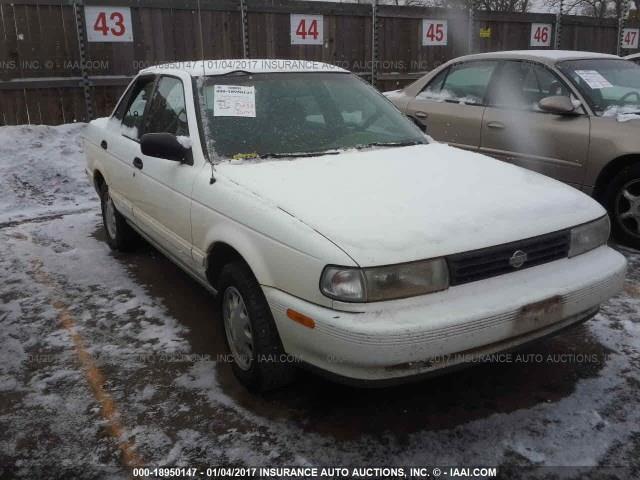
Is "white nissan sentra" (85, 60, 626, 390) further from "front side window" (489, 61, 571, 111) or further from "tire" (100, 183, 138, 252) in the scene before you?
"front side window" (489, 61, 571, 111)

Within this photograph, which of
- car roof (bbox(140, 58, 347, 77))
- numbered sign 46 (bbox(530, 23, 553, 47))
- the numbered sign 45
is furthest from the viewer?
numbered sign 46 (bbox(530, 23, 553, 47))

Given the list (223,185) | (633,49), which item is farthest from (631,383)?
(633,49)

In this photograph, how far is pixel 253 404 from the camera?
298cm

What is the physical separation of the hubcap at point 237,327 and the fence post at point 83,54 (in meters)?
7.40

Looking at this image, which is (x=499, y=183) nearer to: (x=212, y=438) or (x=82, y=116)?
(x=212, y=438)

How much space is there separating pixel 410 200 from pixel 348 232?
460 millimetres

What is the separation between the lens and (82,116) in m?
9.48

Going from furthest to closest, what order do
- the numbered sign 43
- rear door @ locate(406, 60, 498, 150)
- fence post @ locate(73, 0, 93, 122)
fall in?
1. the numbered sign 43
2. fence post @ locate(73, 0, 93, 122)
3. rear door @ locate(406, 60, 498, 150)

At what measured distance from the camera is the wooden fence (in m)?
8.92

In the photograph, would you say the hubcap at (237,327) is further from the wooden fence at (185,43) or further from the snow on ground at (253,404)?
the wooden fence at (185,43)

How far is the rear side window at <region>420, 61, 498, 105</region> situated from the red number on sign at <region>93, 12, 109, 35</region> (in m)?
5.49

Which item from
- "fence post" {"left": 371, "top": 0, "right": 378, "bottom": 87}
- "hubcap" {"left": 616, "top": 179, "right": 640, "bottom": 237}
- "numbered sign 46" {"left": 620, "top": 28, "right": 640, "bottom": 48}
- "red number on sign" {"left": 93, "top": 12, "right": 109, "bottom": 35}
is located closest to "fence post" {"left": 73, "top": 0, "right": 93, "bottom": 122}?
"red number on sign" {"left": 93, "top": 12, "right": 109, "bottom": 35}

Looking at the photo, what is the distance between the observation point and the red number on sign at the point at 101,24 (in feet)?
30.3

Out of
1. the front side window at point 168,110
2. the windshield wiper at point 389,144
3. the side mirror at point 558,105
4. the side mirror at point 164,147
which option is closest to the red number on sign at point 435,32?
the side mirror at point 558,105
